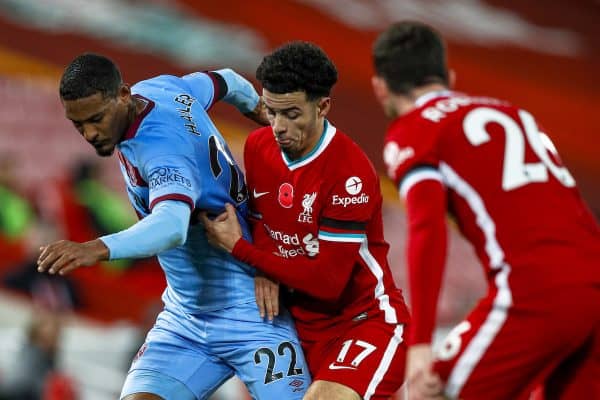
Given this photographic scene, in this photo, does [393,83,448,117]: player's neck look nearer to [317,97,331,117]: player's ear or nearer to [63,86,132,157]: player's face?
[317,97,331,117]: player's ear

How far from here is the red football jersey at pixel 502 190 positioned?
145 inches

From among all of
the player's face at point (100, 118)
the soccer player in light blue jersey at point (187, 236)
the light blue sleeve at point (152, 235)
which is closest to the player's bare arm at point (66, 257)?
the light blue sleeve at point (152, 235)

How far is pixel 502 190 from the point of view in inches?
146

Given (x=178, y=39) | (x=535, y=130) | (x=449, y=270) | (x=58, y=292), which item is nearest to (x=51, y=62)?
(x=178, y=39)

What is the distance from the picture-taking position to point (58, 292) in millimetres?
10289

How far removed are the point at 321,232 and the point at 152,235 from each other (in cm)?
87

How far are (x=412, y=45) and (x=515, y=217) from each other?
29.0 inches

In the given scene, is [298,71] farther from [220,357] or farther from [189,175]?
[220,357]

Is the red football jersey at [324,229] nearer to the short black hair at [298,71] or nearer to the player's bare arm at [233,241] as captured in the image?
the player's bare arm at [233,241]

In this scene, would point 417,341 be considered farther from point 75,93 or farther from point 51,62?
point 51,62

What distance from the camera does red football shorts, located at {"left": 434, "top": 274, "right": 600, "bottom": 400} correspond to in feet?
12.0

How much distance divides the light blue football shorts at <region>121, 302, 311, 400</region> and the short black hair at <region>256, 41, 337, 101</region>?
3.23 feet

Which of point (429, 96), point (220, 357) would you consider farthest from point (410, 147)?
point (220, 357)

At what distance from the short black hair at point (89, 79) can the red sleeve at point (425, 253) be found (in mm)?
1329
